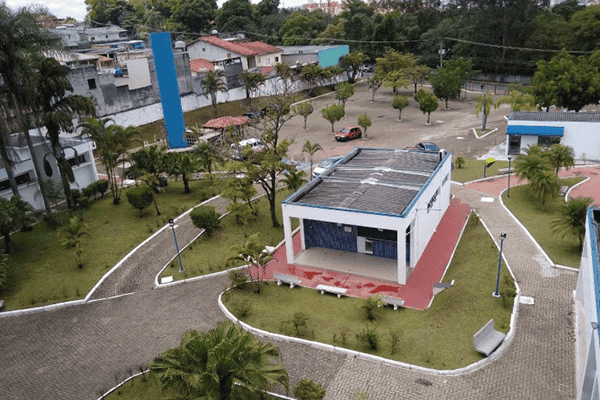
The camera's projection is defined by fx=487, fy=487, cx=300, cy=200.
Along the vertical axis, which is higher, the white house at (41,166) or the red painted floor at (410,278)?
the white house at (41,166)

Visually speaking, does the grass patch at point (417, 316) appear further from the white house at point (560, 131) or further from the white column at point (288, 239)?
the white house at point (560, 131)

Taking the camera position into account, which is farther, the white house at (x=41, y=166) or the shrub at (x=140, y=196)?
the white house at (x=41, y=166)

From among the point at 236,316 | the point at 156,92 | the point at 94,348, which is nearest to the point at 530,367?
the point at 236,316

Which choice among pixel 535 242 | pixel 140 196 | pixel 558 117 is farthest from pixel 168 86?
pixel 535 242

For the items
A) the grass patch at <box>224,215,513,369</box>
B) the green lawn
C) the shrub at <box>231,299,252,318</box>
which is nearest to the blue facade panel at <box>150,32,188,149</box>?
the green lawn

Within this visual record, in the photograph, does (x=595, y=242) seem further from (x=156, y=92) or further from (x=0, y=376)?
(x=156, y=92)

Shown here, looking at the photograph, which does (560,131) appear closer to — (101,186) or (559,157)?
(559,157)

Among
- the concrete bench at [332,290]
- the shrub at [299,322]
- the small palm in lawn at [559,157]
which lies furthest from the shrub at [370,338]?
the small palm in lawn at [559,157]
